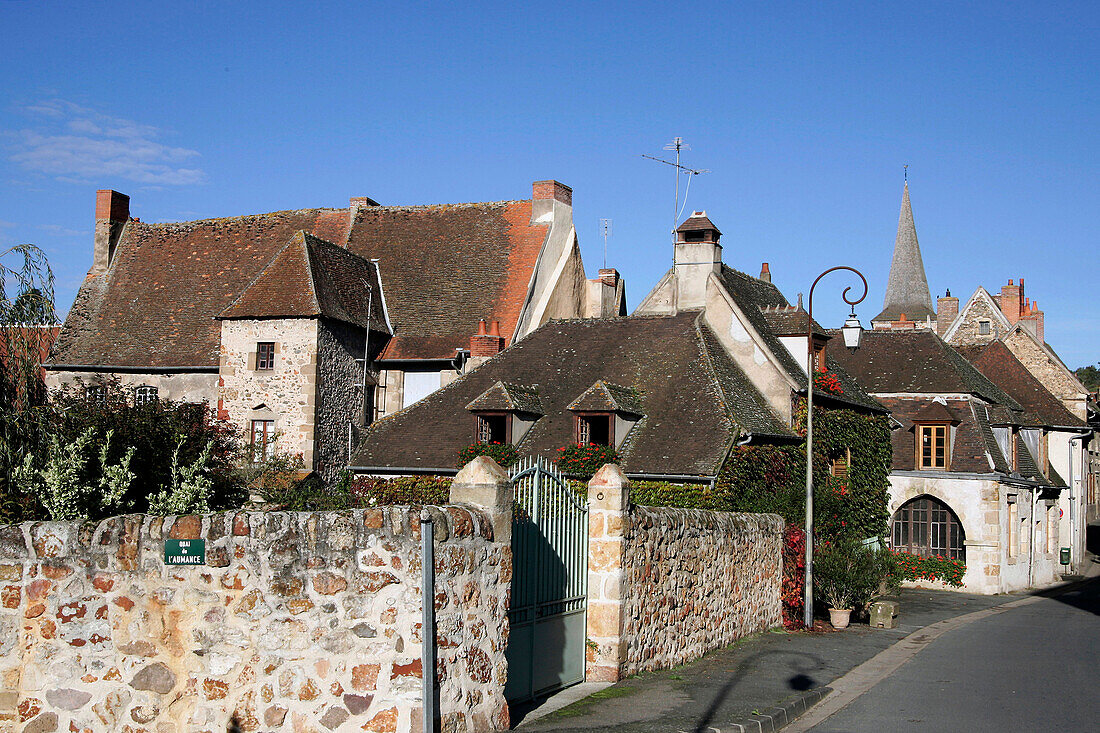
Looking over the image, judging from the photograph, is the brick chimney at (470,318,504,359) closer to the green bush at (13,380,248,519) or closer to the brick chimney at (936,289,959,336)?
the green bush at (13,380,248,519)

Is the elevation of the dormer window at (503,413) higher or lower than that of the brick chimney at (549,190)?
lower

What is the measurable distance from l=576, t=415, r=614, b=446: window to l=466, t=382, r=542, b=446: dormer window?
1568 mm

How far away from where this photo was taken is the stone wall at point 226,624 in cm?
728

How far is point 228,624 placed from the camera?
24.2ft

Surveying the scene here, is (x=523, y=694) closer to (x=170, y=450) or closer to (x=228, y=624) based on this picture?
(x=228, y=624)

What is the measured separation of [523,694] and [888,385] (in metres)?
26.7

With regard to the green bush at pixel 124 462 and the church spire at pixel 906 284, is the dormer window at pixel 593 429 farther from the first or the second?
the church spire at pixel 906 284

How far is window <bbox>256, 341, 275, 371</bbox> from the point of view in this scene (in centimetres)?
2873

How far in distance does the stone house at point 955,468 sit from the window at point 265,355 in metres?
18.7

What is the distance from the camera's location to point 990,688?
1223 centimetres

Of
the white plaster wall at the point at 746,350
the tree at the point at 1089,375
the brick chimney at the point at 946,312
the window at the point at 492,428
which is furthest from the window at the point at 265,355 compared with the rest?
the tree at the point at 1089,375

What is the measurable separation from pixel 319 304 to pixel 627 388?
9.82 metres

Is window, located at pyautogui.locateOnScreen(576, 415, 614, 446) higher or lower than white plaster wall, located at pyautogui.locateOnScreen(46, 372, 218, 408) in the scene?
lower

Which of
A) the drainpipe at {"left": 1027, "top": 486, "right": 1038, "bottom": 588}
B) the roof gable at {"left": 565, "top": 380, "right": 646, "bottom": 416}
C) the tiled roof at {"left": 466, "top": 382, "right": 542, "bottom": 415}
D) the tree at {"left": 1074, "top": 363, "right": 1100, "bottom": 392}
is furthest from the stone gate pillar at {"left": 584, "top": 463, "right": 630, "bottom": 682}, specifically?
the tree at {"left": 1074, "top": 363, "right": 1100, "bottom": 392}
